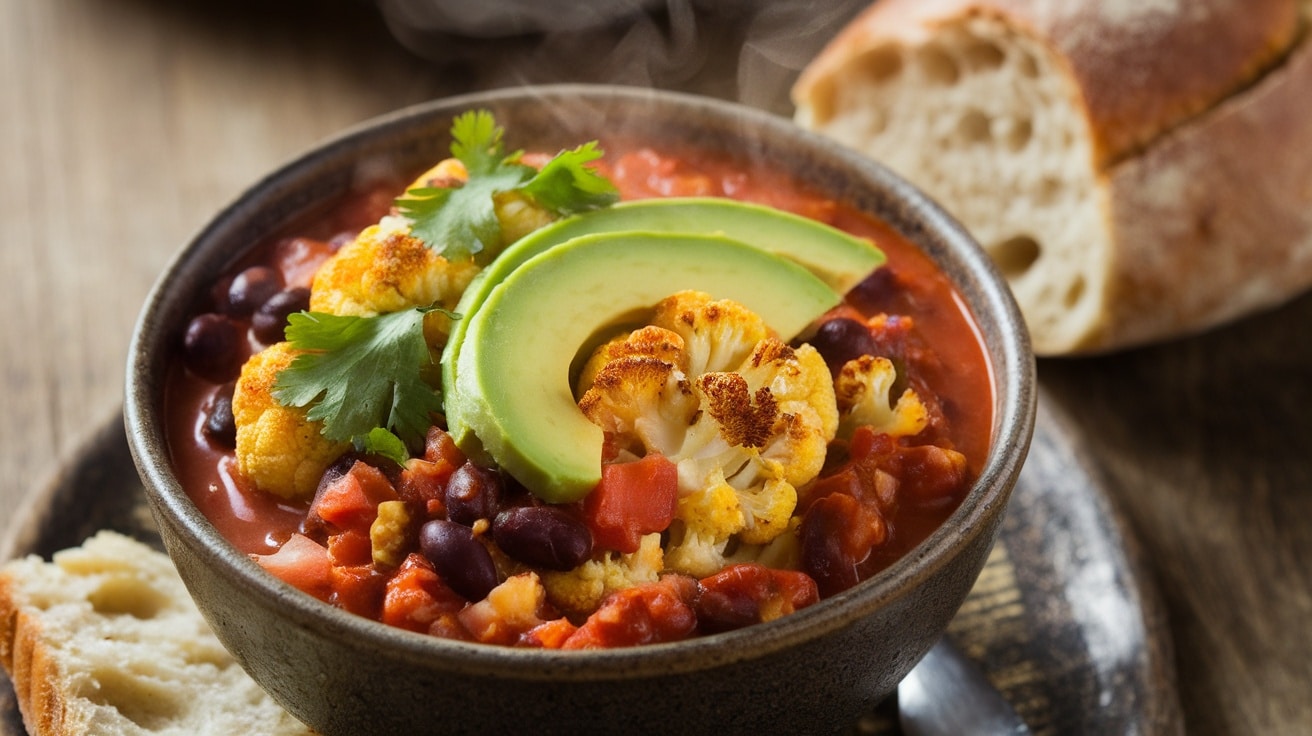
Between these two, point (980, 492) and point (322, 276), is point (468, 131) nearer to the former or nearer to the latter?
point (322, 276)

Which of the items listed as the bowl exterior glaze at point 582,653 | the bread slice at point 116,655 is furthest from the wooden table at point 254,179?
the bowl exterior glaze at point 582,653

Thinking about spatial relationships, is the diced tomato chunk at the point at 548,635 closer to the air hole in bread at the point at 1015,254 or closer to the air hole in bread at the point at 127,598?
the air hole in bread at the point at 127,598

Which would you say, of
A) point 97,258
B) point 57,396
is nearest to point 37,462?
point 57,396

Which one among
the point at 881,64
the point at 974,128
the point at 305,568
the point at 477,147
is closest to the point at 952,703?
the point at 305,568

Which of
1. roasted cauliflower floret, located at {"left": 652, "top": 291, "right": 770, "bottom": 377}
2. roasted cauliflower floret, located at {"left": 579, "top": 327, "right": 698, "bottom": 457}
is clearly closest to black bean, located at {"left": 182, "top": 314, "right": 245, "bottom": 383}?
roasted cauliflower floret, located at {"left": 579, "top": 327, "right": 698, "bottom": 457}

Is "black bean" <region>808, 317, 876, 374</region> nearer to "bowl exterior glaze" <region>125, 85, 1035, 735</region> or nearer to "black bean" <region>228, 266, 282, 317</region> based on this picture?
"bowl exterior glaze" <region>125, 85, 1035, 735</region>

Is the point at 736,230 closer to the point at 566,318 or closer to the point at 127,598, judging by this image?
the point at 566,318
